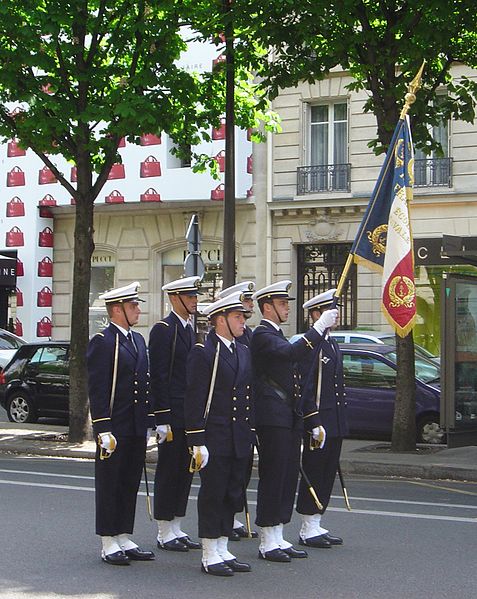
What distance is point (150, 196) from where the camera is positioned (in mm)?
29562

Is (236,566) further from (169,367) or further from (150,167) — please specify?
(150,167)

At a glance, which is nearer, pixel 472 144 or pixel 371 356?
pixel 371 356

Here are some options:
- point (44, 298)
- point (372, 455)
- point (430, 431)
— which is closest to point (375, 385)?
point (430, 431)

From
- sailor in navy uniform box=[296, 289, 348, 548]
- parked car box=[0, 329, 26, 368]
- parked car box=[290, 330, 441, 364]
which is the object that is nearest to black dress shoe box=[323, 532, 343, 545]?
sailor in navy uniform box=[296, 289, 348, 548]

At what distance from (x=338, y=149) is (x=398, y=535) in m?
19.3

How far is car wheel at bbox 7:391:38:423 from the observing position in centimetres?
2000

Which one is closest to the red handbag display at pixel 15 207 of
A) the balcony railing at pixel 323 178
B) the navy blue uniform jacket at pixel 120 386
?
the balcony railing at pixel 323 178

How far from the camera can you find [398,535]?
9008mm

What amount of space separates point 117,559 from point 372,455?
7359mm

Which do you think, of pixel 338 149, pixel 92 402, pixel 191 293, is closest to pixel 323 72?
pixel 191 293

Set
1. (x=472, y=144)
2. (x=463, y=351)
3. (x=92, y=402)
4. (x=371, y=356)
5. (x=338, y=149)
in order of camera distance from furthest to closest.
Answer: (x=338, y=149), (x=472, y=144), (x=371, y=356), (x=463, y=351), (x=92, y=402)

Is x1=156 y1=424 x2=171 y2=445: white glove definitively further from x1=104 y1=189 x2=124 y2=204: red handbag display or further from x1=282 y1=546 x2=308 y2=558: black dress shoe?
x1=104 y1=189 x2=124 y2=204: red handbag display

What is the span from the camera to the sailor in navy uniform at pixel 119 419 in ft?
25.6

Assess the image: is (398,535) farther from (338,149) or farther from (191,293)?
(338,149)
